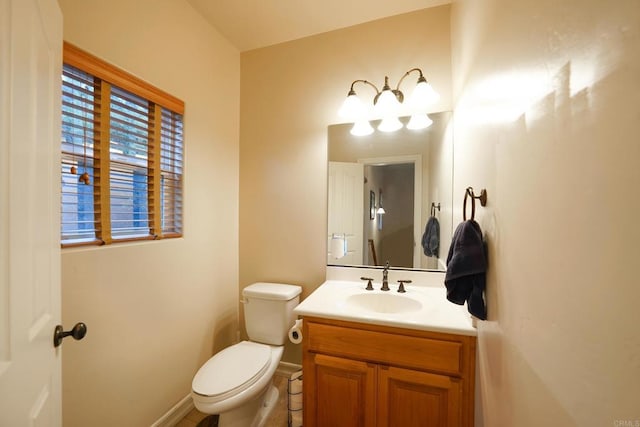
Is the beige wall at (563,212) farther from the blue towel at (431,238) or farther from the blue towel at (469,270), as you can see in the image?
the blue towel at (431,238)

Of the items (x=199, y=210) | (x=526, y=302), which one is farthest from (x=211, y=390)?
(x=526, y=302)

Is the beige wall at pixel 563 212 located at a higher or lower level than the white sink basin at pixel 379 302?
higher

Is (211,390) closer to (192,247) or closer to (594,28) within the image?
(192,247)

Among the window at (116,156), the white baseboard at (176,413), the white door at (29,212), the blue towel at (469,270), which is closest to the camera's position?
the white door at (29,212)

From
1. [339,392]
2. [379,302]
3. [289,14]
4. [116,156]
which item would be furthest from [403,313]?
[289,14]

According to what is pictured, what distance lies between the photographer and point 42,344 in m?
0.68

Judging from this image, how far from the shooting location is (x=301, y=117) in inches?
75.9

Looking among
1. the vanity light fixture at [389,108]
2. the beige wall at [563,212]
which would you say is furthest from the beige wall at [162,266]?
the beige wall at [563,212]

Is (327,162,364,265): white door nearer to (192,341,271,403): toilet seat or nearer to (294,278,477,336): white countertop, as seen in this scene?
(294,278,477,336): white countertop

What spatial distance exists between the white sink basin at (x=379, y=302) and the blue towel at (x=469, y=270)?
59 cm

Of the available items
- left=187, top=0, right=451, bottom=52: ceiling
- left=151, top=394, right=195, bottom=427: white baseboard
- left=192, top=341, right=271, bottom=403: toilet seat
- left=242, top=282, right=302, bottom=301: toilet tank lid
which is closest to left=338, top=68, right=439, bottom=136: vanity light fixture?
left=187, top=0, right=451, bottom=52: ceiling

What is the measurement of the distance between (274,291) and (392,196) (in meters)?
1.05

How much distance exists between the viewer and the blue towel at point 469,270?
919mm

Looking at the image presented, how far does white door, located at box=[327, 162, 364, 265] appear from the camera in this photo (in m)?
1.82
